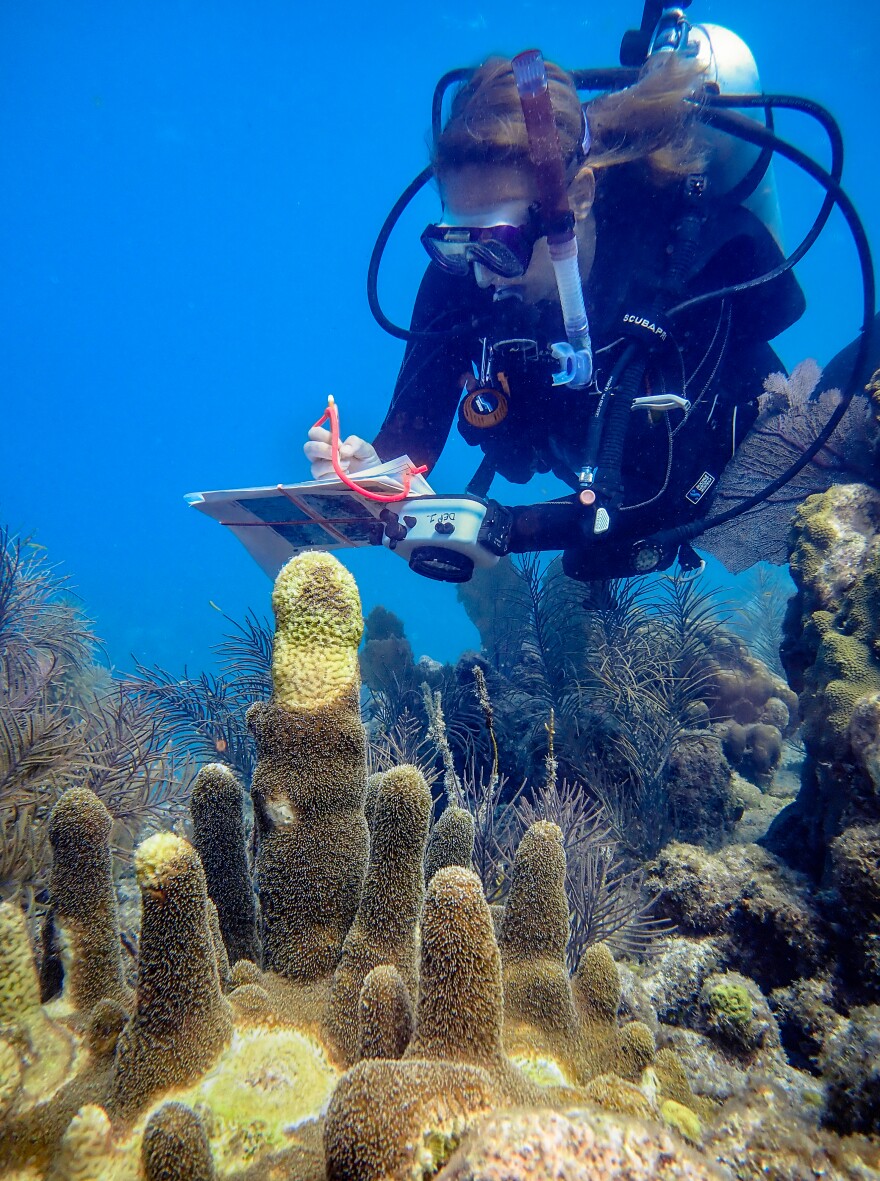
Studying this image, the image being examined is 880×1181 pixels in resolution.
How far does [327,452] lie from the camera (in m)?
4.15

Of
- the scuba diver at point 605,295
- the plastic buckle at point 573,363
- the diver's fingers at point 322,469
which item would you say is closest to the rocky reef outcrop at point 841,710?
the scuba diver at point 605,295

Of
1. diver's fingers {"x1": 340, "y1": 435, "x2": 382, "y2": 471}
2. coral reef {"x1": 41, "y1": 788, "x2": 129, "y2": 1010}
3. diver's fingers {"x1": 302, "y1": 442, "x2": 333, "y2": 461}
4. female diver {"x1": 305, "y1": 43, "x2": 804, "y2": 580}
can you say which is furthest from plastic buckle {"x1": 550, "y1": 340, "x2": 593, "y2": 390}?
coral reef {"x1": 41, "y1": 788, "x2": 129, "y2": 1010}

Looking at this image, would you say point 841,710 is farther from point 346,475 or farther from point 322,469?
point 322,469

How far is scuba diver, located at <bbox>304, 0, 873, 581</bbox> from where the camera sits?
4.07 metres

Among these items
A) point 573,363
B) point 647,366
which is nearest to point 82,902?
point 573,363

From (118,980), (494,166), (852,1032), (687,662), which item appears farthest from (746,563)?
(118,980)

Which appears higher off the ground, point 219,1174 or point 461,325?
point 461,325

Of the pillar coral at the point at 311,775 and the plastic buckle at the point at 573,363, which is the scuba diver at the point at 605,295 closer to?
the plastic buckle at the point at 573,363

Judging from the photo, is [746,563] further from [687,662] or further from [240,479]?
[240,479]

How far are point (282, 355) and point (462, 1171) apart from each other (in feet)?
405

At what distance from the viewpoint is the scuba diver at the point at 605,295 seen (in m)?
4.07

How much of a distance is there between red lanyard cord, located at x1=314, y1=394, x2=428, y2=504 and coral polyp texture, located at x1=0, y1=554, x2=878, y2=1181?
2046 millimetres

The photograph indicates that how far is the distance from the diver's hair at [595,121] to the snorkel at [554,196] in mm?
199

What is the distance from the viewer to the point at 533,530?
431 centimetres
